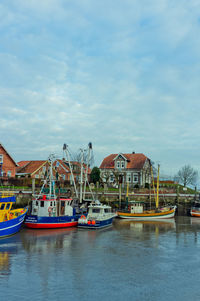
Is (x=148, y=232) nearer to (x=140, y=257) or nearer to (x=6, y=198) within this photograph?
(x=140, y=257)

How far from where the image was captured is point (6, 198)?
3198 centimetres

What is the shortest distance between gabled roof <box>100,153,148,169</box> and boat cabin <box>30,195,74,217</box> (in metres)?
43.4

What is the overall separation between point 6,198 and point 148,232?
696 inches

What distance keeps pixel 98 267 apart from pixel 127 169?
199ft

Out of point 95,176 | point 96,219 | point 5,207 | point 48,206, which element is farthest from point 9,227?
point 95,176

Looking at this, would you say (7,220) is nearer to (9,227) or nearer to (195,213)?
(9,227)

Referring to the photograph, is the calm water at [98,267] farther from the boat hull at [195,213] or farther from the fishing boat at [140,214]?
the boat hull at [195,213]

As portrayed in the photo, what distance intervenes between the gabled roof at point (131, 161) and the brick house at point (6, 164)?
1083 inches

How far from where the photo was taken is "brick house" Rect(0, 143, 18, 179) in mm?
63781

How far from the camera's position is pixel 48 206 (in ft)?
125

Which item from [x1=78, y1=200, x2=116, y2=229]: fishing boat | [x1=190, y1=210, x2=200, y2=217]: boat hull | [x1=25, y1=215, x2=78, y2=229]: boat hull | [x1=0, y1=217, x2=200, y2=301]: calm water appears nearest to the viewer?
[x1=0, y1=217, x2=200, y2=301]: calm water

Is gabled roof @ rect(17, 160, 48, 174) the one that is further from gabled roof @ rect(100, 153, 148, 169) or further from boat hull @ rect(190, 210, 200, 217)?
boat hull @ rect(190, 210, 200, 217)

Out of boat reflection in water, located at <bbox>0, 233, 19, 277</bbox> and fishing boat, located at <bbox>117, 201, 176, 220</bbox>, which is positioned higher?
fishing boat, located at <bbox>117, 201, 176, 220</bbox>

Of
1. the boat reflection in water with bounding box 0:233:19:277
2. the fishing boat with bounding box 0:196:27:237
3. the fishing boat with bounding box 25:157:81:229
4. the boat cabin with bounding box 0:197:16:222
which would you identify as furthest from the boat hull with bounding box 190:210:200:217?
the boat cabin with bounding box 0:197:16:222
